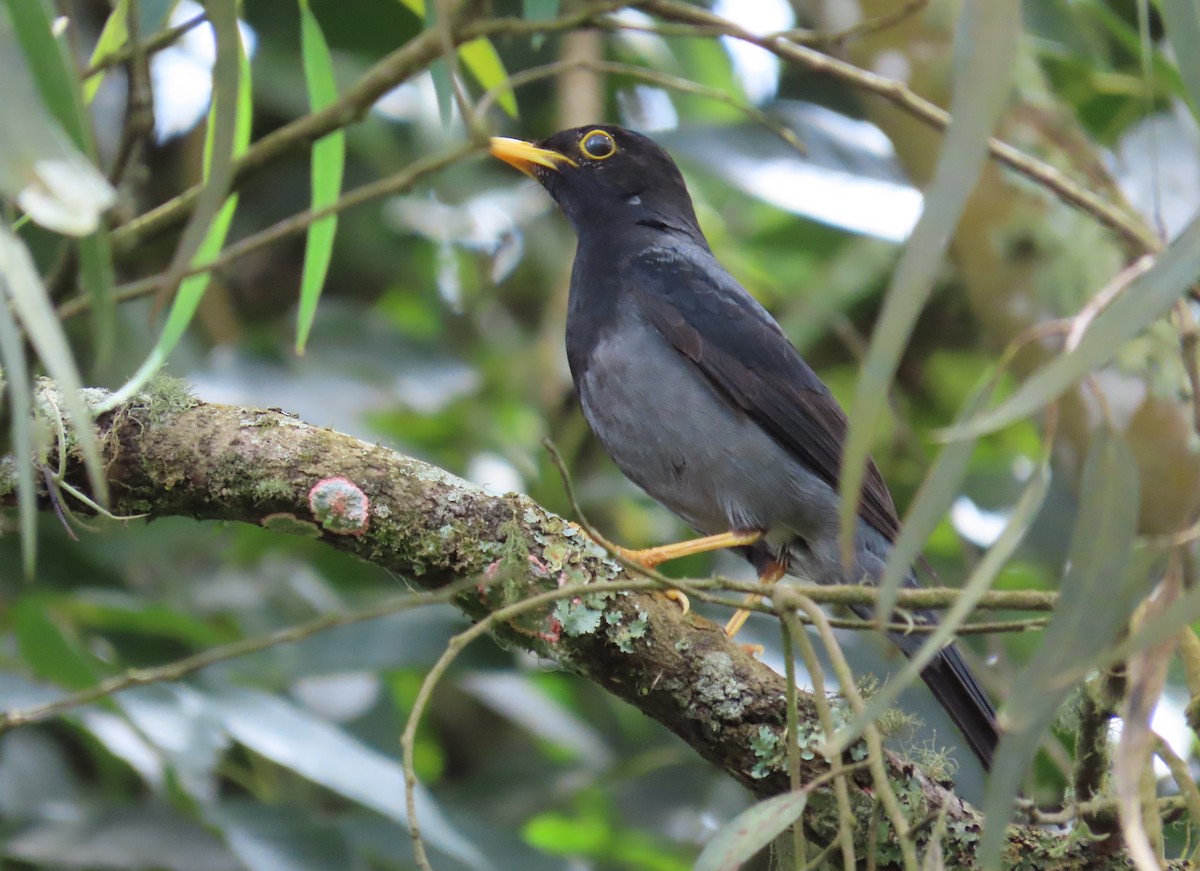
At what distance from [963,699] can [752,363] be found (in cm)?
130

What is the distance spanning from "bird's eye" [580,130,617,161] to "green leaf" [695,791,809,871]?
11.6 feet

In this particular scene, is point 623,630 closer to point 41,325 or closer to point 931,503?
point 931,503

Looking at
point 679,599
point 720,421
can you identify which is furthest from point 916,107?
point 679,599

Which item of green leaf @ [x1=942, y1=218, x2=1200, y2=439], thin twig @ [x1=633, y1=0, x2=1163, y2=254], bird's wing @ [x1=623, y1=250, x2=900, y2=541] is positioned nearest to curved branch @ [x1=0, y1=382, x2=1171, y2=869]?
green leaf @ [x1=942, y1=218, x2=1200, y2=439]

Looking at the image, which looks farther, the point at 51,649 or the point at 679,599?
the point at 51,649

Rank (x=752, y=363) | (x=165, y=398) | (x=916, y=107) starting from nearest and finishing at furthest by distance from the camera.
A: (x=165, y=398)
(x=916, y=107)
(x=752, y=363)

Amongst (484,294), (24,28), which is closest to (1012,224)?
(484,294)

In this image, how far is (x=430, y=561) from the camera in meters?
2.77

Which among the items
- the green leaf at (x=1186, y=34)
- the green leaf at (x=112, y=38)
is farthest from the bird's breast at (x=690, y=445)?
the green leaf at (x=1186, y=34)

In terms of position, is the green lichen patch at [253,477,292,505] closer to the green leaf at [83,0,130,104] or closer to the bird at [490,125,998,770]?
the green leaf at [83,0,130,104]

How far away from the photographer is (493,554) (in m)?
2.78

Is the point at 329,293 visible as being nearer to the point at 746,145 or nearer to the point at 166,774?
the point at 746,145

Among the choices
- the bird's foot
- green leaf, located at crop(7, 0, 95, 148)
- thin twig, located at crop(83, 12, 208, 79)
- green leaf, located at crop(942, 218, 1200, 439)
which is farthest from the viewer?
the bird's foot

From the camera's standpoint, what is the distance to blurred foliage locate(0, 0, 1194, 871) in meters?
4.19
